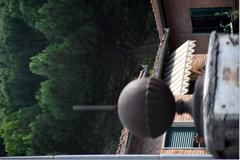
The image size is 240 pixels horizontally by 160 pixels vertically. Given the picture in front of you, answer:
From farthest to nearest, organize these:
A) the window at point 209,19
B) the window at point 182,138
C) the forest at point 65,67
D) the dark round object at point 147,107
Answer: the forest at point 65,67 < the window at point 209,19 < the window at point 182,138 < the dark round object at point 147,107

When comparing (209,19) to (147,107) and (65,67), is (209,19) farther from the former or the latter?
(147,107)

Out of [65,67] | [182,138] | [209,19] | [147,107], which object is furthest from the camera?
[65,67]

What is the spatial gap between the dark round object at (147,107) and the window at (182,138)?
24.0 feet

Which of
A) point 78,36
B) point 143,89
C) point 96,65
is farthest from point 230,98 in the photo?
point 96,65

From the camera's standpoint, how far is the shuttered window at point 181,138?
16.0 meters

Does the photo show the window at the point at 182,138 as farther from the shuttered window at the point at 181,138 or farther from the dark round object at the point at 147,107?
the dark round object at the point at 147,107

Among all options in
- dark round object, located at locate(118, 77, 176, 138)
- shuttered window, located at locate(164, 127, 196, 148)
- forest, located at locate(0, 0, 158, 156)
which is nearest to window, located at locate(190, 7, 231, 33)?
shuttered window, located at locate(164, 127, 196, 148)

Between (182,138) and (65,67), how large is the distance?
11.4 m

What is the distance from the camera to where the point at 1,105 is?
105 feet

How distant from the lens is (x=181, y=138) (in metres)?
16.1

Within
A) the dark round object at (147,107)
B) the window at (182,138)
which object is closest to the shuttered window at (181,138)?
the window at (182,138)

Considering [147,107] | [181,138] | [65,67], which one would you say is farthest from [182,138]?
[65,67]

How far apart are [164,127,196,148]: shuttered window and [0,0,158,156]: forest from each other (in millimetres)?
10690

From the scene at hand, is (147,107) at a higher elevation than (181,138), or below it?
higher
